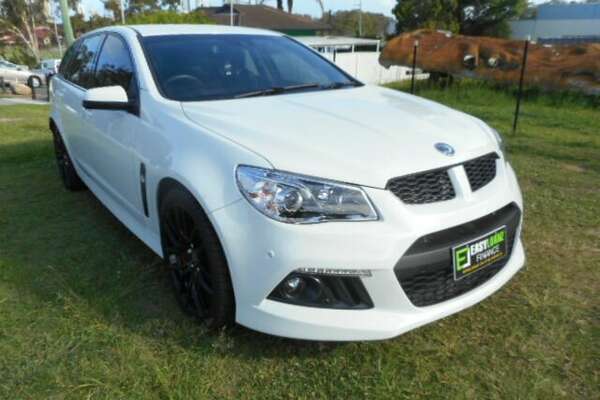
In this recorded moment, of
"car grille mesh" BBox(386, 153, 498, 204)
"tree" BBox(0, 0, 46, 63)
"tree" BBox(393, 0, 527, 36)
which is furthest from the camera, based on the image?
"tree" BBox(0, 0, 46, 63)

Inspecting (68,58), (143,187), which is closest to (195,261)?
(143,187)

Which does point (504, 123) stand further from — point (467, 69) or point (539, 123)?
point (467, 69)

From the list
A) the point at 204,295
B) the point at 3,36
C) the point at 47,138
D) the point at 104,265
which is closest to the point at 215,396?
the point at 204,295

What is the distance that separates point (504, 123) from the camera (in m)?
7.71

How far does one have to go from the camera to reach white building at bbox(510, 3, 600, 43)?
1710 inches

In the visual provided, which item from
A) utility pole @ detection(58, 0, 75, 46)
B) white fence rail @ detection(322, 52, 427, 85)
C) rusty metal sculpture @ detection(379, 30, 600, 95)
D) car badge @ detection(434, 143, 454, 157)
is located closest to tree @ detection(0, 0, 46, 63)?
white fence rail @ detection(322, 52, 427, 85)

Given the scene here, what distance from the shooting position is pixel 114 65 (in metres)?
3.35

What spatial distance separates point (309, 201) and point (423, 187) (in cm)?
50

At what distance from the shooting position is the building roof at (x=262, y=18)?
40422 millimetres

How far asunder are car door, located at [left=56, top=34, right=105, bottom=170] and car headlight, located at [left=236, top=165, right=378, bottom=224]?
2282 mm

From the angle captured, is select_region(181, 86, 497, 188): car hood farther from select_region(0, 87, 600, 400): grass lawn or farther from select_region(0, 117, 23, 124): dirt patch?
select_region(0, 117, 23, 124): dirt patch

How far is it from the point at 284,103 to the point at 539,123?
6462 mm

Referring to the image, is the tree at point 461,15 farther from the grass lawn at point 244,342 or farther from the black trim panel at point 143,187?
the black trim panel at point 143,187

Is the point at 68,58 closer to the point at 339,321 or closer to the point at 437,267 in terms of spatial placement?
the point at 339,321
